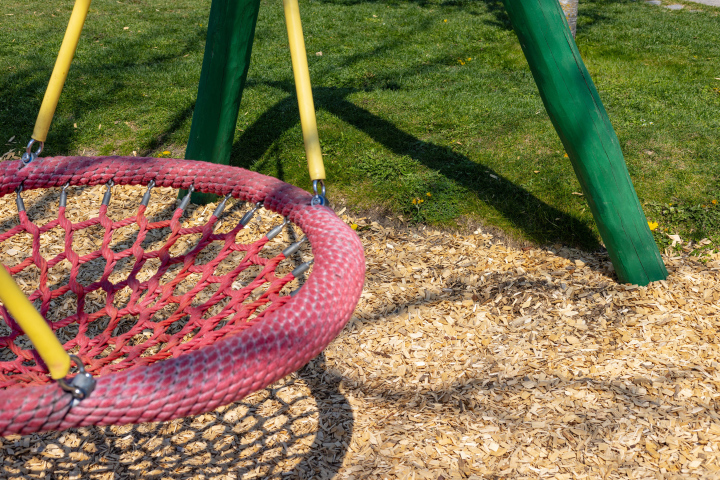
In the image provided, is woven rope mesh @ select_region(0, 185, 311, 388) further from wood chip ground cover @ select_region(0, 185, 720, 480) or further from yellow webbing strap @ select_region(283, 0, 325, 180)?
wood chip ground cover @ select_region(0, 185, 720, 480)

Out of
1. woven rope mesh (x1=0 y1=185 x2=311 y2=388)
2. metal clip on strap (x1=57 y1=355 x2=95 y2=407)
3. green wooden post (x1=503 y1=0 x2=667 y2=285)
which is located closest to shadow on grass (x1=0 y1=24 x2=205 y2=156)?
woven rope mesh (x1=0 y1=185 x2=311 y2=388)

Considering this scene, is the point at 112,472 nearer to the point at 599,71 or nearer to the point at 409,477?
the point at 409,477

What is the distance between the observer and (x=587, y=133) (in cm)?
292

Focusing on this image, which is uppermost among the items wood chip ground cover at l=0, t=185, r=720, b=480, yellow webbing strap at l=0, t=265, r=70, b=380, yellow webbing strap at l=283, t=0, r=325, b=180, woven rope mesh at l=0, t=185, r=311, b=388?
yellow webbing strap at l=283, t=0, r=325, b=180

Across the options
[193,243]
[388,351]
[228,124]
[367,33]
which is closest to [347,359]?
[388,351]

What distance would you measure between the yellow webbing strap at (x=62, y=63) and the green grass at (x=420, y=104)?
2.20 meters

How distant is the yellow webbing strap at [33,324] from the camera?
3.76 ft

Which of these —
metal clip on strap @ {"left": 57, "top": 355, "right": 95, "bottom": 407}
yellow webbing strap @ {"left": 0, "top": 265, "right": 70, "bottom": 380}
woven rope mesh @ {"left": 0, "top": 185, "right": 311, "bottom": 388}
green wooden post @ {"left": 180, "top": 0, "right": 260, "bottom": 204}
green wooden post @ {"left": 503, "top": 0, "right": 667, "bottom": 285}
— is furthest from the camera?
green wooden post @ {"left": 180, "top": 0, "right": 260, "bottom": 204}

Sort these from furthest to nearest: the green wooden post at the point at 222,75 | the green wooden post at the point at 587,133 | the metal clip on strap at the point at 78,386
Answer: the green wooden post at the point at 222,75
the green wooden post at the point at 587,133
the metal clip on strap at the point at 78,386

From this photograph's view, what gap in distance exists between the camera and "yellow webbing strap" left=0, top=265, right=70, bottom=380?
114 centimetres

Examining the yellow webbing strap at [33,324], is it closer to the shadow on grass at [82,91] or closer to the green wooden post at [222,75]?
the green wooden post at [222,75]

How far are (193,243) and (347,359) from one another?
1504 mm

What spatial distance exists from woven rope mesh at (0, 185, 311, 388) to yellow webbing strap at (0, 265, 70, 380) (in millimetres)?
587

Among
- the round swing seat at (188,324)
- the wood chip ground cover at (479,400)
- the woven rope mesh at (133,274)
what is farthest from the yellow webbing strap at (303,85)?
the wood chip ground cover at (479,400)
